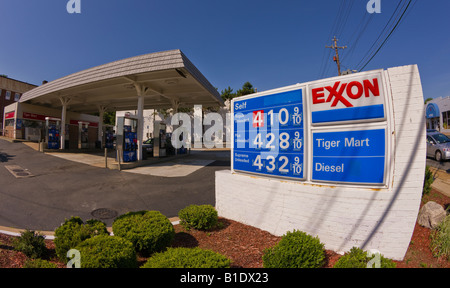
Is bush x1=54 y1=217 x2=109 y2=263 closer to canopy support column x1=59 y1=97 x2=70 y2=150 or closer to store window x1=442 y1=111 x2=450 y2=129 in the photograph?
canopy support column x1=59 y1=97 x2=70 y2=150

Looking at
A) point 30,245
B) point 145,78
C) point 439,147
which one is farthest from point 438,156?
point 145,78

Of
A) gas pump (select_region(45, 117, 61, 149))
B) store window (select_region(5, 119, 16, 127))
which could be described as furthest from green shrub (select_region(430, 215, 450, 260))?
store window (select_region(5, 119, 16, 127))

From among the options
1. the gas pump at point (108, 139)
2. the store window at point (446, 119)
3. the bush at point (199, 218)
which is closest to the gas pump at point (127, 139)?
the bush at point (199, 218)

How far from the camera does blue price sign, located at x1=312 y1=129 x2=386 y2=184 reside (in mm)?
3189

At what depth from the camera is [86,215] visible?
534 centimetres

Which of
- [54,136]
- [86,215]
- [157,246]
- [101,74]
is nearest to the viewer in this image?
[157,246]

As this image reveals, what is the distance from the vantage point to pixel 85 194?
6996 millimetres

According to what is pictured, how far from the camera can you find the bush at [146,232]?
3174mm

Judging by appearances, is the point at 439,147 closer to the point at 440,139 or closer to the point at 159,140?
the point at 440,139

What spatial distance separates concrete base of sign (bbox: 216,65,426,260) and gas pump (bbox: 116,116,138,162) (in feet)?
39.8
